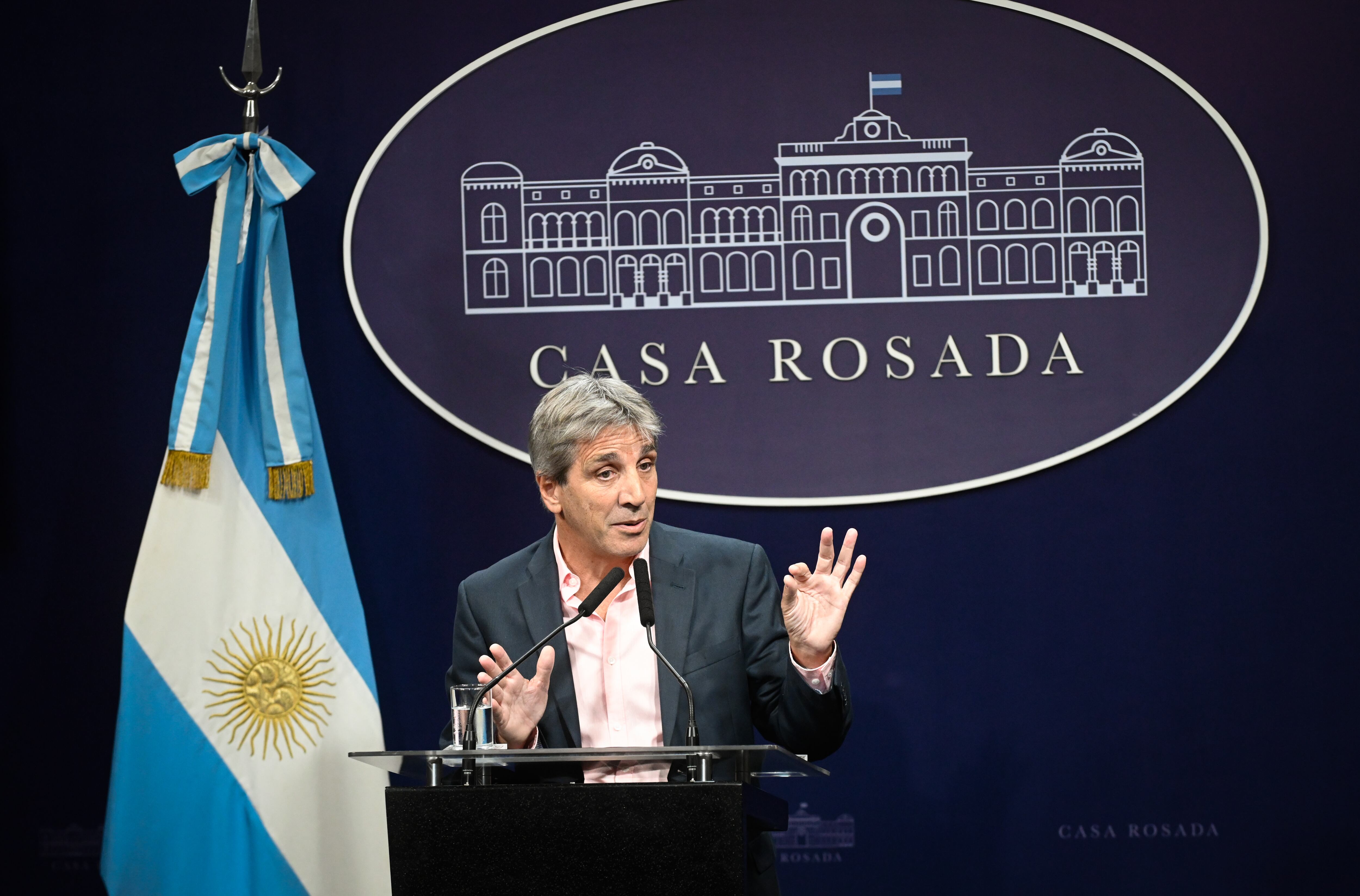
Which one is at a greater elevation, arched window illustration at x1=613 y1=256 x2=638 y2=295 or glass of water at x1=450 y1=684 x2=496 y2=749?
arched window illustration at x1=613 y1=256 x2=638 y2=295

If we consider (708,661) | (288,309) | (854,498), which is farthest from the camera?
(854,498)

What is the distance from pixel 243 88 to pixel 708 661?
1.85m

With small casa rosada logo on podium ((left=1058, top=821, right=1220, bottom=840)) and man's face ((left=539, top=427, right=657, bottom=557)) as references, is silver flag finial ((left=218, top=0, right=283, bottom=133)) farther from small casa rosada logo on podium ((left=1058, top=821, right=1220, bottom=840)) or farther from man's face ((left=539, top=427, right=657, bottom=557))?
small casa rosada logo on podium ((left=1058, top=821, right=1220, bottom=840))

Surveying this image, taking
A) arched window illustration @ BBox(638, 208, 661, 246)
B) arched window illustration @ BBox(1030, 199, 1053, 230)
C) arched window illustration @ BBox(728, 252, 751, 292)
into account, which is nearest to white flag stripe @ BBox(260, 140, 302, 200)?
arched window illustration @ BBox(638, 208, 661, 246)

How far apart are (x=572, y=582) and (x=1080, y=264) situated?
5.21 ft

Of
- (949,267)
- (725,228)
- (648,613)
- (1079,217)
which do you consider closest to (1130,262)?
(1079,217)

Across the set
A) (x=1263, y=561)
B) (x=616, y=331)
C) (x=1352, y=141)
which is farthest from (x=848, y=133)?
(x=1263, y=561)

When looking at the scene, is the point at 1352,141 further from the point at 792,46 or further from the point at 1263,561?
the point at 792,46

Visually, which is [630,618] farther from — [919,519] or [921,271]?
[921,271]

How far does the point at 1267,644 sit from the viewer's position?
329cm

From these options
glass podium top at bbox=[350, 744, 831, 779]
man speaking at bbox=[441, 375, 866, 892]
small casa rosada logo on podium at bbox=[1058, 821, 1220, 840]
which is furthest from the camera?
small casa rosada logo on podium at bbox=[1058, 821, 1220, 840]

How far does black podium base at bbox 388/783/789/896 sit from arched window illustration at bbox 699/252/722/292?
1749mm

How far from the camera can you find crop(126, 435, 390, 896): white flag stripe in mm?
3004

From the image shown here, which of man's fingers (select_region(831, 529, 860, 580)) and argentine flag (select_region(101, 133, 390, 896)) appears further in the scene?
argentine flag (select_region(101, 133, 390, 896))
